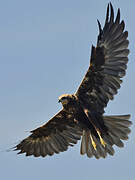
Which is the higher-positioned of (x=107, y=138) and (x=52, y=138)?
(x=52, y=138)

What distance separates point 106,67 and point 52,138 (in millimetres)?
3149

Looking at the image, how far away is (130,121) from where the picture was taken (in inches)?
808

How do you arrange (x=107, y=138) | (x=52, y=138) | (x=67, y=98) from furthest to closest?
(x=52, y=138), (x=107, y=138), (x=67, y=98)

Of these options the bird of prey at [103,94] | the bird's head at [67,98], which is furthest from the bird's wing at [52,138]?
the bird's head at [67,98]

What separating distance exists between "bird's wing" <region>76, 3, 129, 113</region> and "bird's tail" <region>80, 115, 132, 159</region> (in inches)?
22.2

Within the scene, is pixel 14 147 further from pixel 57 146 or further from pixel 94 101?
pixel 94 101

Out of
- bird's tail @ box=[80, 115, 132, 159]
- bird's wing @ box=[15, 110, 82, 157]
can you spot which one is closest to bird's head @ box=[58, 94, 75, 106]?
bird's tail @ box=[80, 115, 132, 159]

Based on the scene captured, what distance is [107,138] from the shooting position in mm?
20797

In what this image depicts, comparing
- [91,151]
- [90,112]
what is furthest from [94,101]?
[91,151]

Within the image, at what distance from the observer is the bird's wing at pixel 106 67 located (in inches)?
782

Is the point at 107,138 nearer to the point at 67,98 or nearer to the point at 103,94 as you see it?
the point at 103,94

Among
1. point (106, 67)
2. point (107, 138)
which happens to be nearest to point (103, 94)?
point (106, 67)

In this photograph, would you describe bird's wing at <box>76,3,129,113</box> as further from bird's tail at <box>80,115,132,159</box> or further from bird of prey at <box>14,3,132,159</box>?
bird's tail at <box>80,115,132,159</box>

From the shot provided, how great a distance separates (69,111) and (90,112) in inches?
23.3
